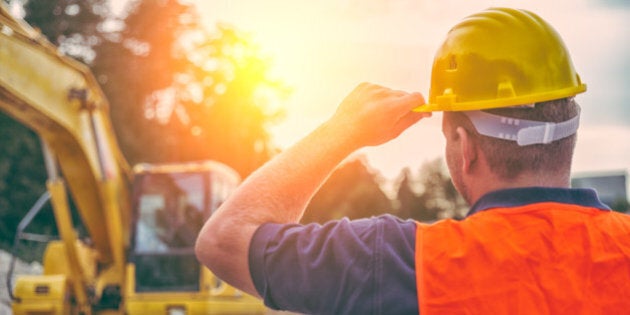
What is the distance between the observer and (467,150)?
6.57 feet

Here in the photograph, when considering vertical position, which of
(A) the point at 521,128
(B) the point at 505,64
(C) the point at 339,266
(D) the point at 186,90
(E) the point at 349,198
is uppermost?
(B) the point at 505,64

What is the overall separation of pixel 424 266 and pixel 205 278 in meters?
9.97

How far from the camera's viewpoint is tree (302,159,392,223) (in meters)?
47.6

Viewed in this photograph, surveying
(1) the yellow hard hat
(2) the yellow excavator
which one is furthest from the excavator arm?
(1) the yellow hard hat

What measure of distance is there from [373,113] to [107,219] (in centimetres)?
928

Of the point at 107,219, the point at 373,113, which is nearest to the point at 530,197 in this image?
the point at 373,113

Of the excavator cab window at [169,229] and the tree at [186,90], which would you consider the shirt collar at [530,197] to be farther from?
the tree at [186,90]

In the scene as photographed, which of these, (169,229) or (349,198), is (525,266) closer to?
(169,229)

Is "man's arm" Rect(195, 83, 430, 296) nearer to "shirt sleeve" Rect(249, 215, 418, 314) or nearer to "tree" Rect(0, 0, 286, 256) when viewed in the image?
"shirt sleeve" Rect(249, 215, 418, 314)

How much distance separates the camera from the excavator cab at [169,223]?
11.5 meters

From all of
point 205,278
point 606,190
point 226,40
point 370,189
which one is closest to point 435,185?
→ point 606,190

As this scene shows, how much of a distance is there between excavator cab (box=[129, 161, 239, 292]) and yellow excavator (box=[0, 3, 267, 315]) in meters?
0.01

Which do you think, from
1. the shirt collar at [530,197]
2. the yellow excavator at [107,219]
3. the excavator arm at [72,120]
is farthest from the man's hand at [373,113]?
the yellow excavator at [107,219]

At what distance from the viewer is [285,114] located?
4912cm
